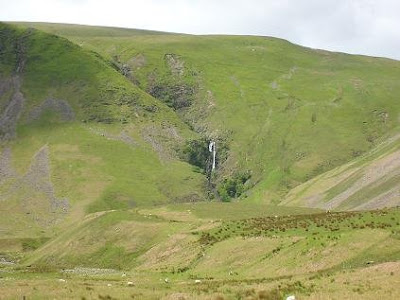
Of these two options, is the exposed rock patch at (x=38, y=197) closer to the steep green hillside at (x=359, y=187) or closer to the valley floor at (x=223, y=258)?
the steep green hillside at (x=359, y=187)

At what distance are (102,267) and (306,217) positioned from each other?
3099 centimetres

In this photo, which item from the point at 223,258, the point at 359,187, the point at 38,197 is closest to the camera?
the point at 223,258

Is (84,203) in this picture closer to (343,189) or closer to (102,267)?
(343,189)

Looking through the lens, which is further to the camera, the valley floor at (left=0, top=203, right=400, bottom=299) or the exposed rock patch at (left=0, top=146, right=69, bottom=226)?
the exposed rock patch at (left=0, top=146, right=69, bottom=226)

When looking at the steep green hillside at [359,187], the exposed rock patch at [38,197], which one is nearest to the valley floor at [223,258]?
the steep green hillside at [359,187]

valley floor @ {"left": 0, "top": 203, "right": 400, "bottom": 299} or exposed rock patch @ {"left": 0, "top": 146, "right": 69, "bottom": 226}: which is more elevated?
valley floor @ {"left": 0, "top": 203, "right": 400, "bottom": 299}

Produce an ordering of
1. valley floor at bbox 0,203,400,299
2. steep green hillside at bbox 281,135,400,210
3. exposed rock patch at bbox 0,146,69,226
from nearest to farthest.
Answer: valley floor at bbox 0,203,400,299, steep green hillside at bbox 281,135,400,210, exposed rock patch at bbox 0,146,69,226

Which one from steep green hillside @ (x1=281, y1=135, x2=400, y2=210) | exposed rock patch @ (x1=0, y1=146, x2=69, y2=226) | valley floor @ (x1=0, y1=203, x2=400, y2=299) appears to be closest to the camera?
valley floor @ (x1=0, y1=203, x2=400, y2=299)

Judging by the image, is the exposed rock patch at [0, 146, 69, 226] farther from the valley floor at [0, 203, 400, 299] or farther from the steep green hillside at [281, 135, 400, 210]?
the valley floor at [0, 203, 400, 299]

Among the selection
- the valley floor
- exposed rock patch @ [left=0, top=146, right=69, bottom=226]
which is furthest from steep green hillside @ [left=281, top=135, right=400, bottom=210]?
exposed rock patch @ [left=0, top=146, right=69, bottom=226]

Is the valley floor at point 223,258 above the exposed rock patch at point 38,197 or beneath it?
above

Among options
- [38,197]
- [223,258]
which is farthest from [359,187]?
[38,197]

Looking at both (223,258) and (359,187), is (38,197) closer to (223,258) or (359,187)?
(359,187)

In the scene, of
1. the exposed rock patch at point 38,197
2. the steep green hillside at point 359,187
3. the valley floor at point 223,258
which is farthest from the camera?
the exposed rock patch at point 38,197
